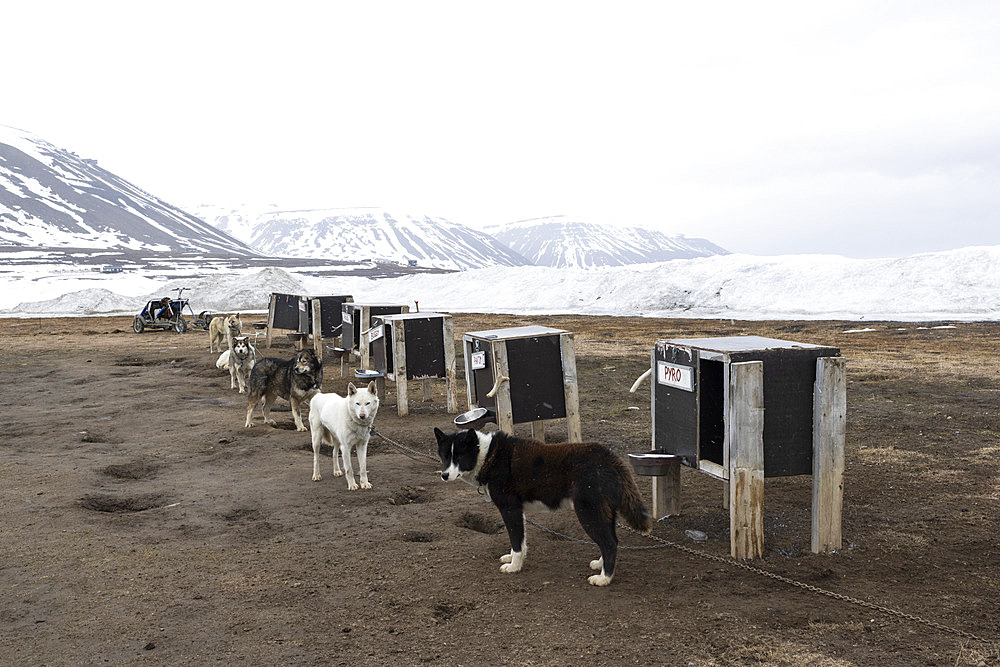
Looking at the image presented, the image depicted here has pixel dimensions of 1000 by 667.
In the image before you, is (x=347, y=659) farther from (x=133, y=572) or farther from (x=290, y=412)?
(x=290, y=412)

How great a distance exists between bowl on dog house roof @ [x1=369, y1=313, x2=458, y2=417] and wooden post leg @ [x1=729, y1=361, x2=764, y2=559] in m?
7.53

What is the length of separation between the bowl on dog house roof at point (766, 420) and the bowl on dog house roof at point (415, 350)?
7.03 meters

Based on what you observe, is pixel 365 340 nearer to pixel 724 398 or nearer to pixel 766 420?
pixel 724 398

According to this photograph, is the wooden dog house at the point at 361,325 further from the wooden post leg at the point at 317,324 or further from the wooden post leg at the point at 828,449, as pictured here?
the wooden post leg at the point at 828,449

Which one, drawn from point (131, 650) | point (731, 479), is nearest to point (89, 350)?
point (131, 650)

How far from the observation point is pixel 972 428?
10.3 m

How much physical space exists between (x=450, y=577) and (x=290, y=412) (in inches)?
328

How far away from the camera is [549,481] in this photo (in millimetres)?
5562

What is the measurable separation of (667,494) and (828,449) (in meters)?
1.71

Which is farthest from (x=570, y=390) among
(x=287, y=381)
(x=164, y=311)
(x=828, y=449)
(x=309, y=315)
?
(x=164, y=311)

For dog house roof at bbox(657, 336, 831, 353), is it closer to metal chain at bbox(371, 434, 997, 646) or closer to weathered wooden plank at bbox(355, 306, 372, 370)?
metal chain at bbox(371, 434, 997, 646)

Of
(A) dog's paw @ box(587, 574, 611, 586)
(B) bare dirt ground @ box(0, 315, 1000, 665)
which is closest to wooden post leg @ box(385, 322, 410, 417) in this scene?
(B) bare dirt ground @ box(0, 315, 1000, 665)

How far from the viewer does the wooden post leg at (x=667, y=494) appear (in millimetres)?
6949

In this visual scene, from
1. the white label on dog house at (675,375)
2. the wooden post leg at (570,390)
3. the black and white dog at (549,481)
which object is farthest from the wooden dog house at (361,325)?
the black and white dog at (549,481)
